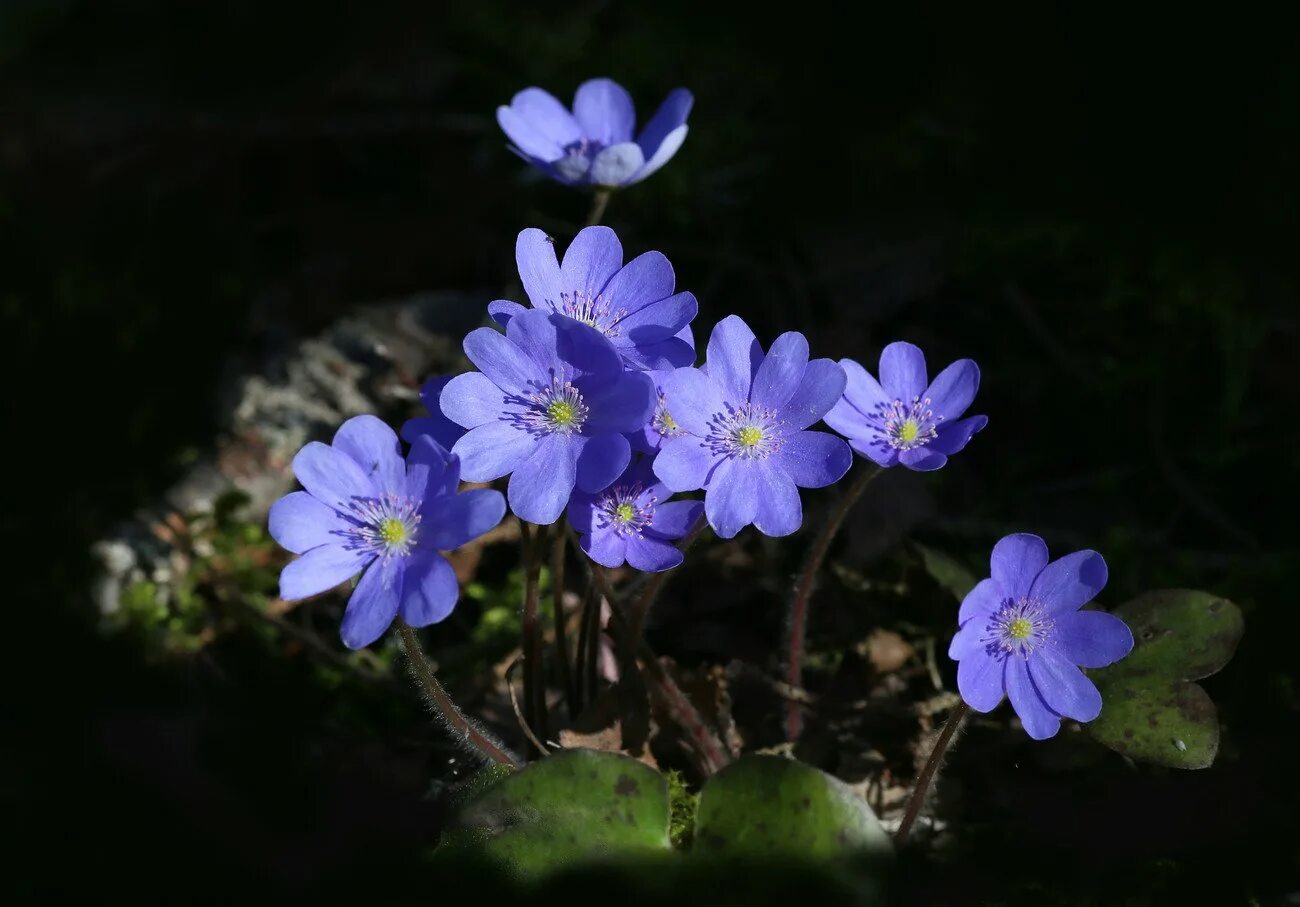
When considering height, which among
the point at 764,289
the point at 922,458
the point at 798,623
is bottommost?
the point at 764,289

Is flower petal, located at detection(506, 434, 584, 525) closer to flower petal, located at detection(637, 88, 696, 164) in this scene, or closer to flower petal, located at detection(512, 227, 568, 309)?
flower petal, located at detection(512, 227, 568, 309)

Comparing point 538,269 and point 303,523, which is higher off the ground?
point 538,269

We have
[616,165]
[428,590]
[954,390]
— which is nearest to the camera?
[428,590]

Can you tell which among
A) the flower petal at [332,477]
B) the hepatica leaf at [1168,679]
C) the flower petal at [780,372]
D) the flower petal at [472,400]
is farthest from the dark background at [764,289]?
the flower petal at [780,372]

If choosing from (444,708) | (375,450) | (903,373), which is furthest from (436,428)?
(903,373)

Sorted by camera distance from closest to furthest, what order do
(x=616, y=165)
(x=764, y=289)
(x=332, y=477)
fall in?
(x=332, y=477) < (x=616, y=165) < (x=764, y=289)

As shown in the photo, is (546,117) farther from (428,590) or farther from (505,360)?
(428,590)

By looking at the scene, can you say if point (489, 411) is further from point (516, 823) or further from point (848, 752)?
point (848, 752)

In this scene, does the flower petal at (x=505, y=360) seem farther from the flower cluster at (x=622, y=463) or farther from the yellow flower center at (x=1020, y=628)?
the yellow flower center at (x=1020, y=628)
